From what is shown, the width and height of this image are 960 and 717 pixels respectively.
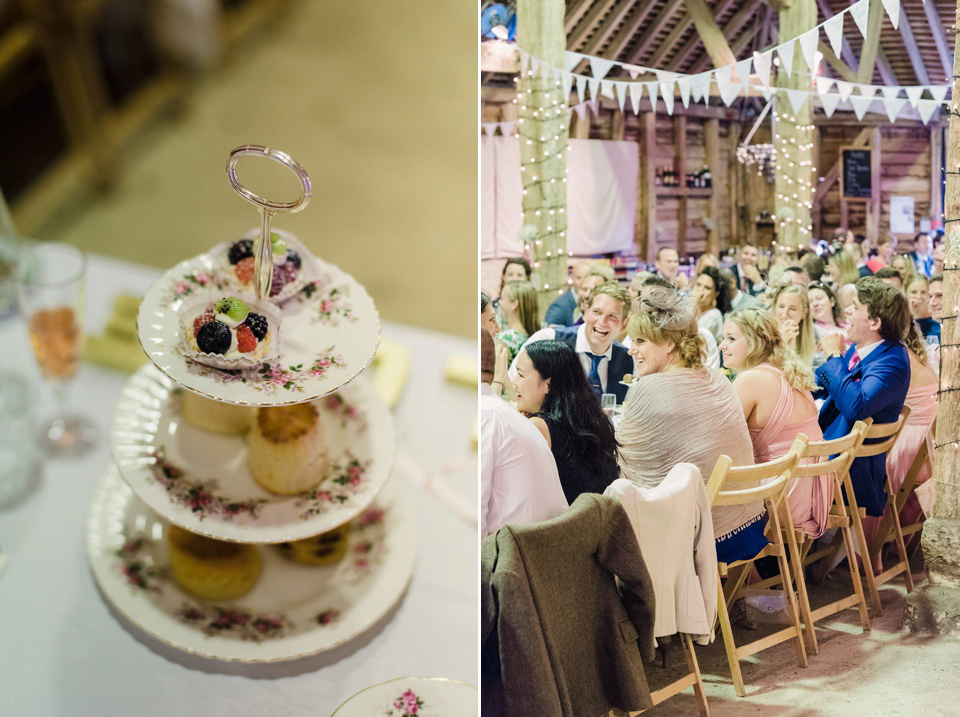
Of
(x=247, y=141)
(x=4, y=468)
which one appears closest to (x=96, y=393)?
(x=4, y=468)

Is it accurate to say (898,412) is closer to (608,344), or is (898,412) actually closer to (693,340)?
(693,340)

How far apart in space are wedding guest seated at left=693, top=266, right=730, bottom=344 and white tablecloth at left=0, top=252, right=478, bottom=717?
0.41m

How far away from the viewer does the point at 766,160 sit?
1161mm

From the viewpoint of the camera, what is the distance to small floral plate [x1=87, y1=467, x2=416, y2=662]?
3.05 ft

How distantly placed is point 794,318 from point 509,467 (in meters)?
0.50

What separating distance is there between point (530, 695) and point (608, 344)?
516 mm

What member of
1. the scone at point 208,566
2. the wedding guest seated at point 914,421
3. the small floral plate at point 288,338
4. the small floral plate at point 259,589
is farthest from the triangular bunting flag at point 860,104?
the scone at point 208,566

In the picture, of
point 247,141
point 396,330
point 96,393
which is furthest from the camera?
point 247,141

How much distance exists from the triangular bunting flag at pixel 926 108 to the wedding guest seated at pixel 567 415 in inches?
25.7

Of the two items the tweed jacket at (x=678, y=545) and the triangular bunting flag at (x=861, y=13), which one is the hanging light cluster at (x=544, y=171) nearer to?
the tweed jacket at (x=678, y=545)

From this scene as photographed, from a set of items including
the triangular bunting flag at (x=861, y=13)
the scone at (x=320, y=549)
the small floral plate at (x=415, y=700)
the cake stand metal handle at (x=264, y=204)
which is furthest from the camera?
the triangular bunting flag at (x=861, y=13)

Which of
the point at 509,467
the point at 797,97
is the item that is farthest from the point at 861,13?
the point at 509,467

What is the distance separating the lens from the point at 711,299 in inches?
45.0

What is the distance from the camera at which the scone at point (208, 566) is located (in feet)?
3.14
